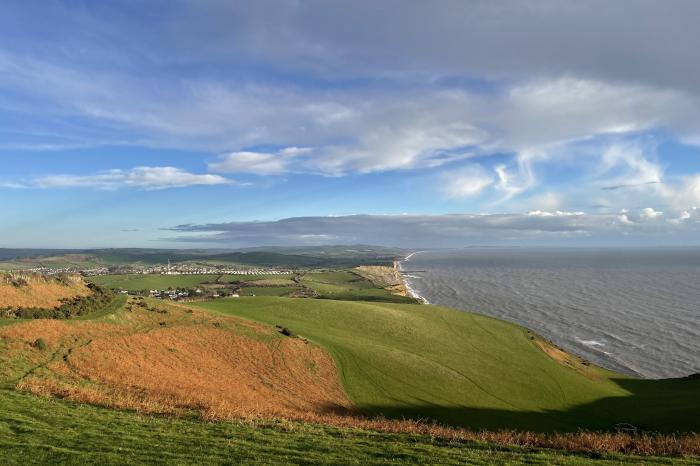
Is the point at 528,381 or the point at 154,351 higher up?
the point at 154,351

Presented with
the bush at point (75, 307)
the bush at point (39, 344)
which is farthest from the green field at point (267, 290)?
the bush at point (39, 344)

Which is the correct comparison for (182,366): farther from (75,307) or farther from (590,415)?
(590,415)

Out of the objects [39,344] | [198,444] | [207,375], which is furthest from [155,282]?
[198,444]

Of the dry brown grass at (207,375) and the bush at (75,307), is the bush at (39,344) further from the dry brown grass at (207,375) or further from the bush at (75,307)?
the bush at (75,307)

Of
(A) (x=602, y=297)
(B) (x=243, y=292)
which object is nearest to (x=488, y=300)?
(A) (x=602, y=297)

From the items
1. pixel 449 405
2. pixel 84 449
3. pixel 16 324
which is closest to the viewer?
pixel 84 449

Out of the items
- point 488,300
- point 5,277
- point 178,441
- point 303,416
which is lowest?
point 488,300

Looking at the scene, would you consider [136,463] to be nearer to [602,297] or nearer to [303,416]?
[303,416]

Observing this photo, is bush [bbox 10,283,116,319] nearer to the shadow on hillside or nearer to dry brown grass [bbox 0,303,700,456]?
dry brown grass [bbox 0,303,700,456]
